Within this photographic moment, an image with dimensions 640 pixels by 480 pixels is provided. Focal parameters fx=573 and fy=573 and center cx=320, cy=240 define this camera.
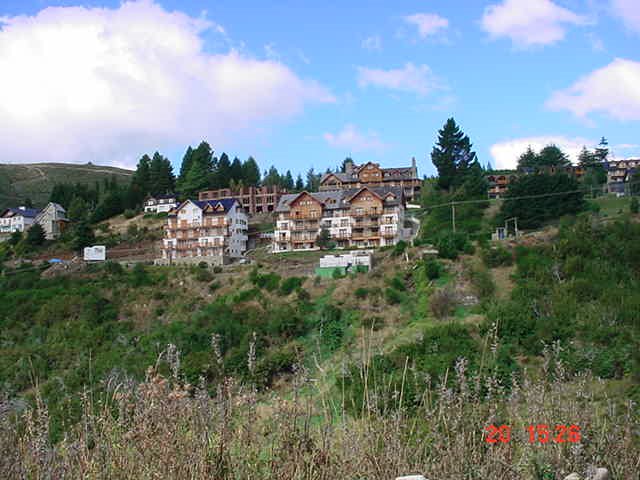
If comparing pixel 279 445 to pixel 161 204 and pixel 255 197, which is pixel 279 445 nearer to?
pixel 255 197

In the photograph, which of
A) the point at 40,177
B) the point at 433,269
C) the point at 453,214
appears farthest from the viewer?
the point at 40,177

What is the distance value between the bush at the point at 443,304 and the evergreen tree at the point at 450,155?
33018 mm

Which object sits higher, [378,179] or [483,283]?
[378,179]

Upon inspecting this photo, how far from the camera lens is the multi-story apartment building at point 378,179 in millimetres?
68375

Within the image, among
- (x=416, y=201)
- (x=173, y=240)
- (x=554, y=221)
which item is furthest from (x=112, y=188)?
(x=554, y=221)

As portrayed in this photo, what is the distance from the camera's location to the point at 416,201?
215 feet

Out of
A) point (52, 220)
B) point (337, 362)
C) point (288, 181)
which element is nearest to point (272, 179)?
point (288, 181)

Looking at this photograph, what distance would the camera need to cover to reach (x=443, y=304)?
26328 mm

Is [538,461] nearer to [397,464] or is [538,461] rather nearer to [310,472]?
[397,464]

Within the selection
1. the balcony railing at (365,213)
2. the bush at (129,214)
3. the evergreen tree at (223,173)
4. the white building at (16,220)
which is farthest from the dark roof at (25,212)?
the balcony railing at (365,213)

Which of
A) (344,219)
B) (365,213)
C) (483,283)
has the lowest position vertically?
(483,283)

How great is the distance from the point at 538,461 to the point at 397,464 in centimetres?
99
